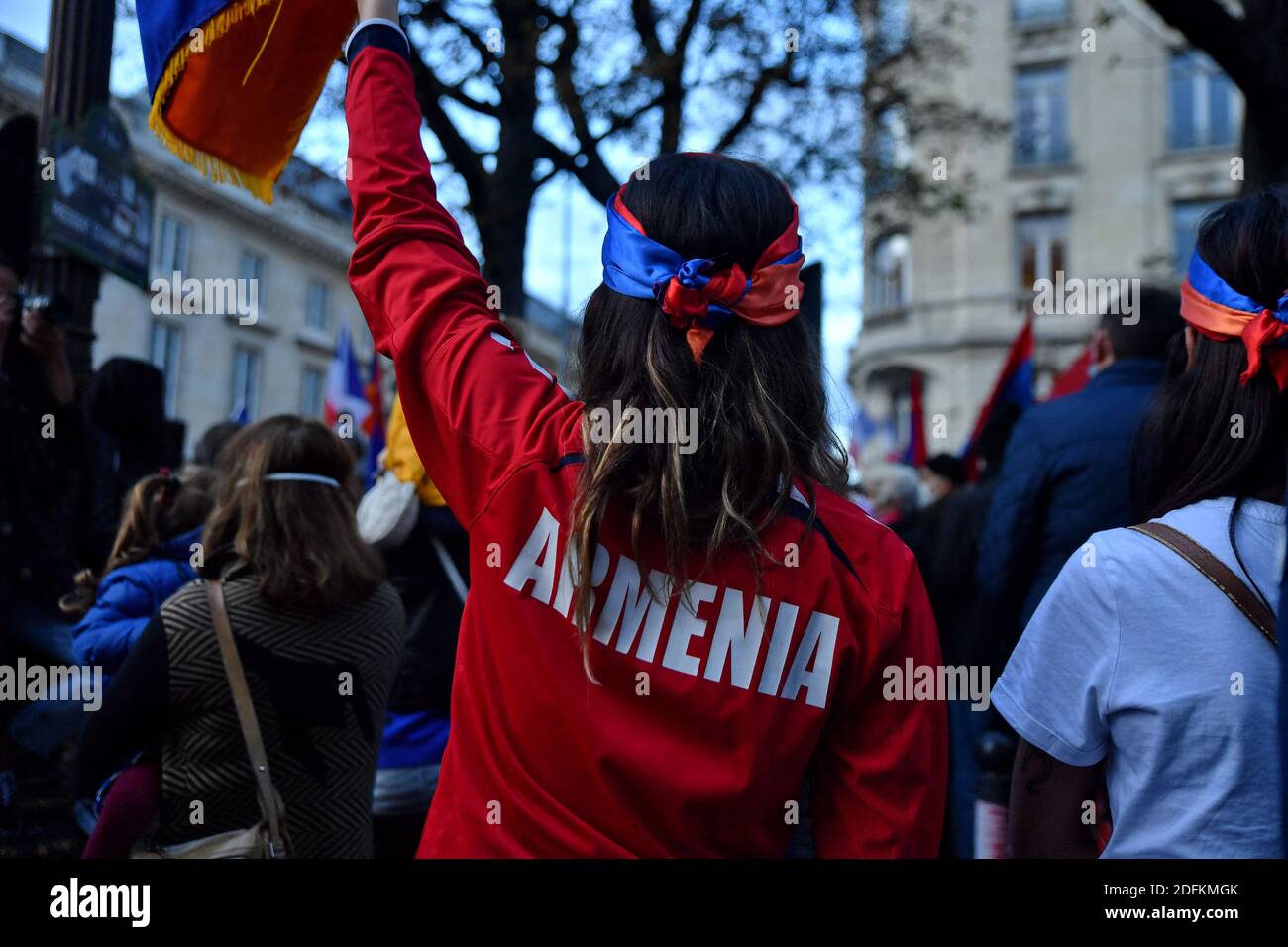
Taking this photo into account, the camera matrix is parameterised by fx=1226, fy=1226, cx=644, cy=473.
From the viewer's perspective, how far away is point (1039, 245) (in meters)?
30.2

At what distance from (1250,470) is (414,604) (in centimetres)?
280

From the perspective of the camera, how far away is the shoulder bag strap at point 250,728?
2.66 m

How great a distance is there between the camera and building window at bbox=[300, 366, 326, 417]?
3294 centimetres

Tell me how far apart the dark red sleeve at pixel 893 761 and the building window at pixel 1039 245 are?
30.0 meters

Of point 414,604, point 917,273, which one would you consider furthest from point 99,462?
point 917,273

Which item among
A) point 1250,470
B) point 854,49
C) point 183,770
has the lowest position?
point 183,770

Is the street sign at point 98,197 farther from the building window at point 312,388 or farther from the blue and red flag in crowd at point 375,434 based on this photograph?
the building window at point 312,388

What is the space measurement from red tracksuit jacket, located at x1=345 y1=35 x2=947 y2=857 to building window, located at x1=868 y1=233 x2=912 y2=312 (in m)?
30.6

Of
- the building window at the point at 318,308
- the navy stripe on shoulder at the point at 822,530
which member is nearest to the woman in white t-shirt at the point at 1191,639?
the navy stripe on shoulder at the point at 822,530

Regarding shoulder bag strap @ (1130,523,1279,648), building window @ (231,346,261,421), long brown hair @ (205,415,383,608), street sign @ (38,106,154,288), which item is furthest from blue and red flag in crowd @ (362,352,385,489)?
building window @ (231,346,261,421)

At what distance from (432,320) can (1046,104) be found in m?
31.3

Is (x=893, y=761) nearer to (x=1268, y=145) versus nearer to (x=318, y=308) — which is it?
(x=1268, y=145)
